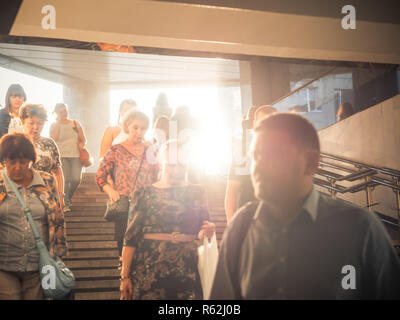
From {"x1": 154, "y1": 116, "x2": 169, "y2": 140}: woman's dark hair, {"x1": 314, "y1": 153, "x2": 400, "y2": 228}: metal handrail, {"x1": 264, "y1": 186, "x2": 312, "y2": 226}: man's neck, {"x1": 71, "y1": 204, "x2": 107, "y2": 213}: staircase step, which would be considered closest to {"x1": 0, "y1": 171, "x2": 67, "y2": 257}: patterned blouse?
{"x1": 154, "y1": 116, "x2": 169, "y2": 140}: woman's dark hair

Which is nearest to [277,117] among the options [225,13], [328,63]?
[225,13]

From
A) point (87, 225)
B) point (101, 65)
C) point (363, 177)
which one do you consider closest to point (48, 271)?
point (87, 225)

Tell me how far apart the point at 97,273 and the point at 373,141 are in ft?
11.8

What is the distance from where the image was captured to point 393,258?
4.92ft

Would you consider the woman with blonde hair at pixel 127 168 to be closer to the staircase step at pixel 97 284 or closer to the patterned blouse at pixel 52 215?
the staircase step at pixel 97 284

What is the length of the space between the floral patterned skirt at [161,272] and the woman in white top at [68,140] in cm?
196

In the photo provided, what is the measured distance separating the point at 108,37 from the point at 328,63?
105 inches

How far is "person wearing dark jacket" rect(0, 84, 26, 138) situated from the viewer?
11.1 feet

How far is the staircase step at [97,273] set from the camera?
352 cm

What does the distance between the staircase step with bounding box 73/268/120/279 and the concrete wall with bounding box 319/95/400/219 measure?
10.6 ft

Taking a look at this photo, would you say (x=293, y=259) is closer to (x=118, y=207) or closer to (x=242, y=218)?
(x=242, y=218)

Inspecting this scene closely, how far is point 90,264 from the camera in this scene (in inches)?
144

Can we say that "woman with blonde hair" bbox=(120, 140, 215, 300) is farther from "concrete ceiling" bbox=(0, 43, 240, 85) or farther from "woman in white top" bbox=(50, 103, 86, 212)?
"concrete ceiling" bbox=(0, 43, 240, 85)
